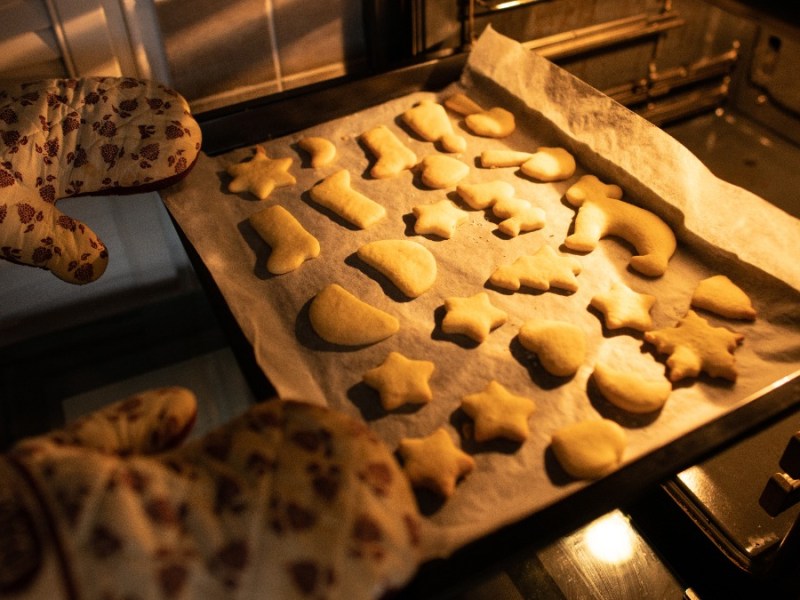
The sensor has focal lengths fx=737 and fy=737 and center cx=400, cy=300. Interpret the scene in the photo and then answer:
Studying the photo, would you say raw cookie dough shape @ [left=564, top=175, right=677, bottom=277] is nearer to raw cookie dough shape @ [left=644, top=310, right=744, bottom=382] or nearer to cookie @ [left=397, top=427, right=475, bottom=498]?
raw cookie dough shape @ [left=644, top=310, right=744, bottom=382]

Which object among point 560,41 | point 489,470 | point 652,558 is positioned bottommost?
point 652,558

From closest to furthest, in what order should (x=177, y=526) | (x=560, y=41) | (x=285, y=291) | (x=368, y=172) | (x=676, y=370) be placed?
(x=177, y=526)
(x=676, y=370)
(x=285, y=291)
(x=368, y=172)
(x=560, y=41)

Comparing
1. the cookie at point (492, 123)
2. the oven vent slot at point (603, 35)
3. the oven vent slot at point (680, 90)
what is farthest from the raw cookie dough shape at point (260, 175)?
the oven vent slot at point (680, 90)

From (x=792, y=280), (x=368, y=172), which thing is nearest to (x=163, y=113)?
(x=368, y=172)

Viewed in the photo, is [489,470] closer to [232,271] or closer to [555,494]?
[555,494]

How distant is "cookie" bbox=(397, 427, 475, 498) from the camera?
2.76 ft

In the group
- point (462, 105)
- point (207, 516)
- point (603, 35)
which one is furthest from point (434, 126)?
point (207, 516)

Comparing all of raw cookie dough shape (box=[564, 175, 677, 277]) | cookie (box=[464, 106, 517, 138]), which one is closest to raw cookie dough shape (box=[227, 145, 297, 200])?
cookie (box=[464, 106, 517, 138])

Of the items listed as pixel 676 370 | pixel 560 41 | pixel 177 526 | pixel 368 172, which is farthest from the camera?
pixel 560 41

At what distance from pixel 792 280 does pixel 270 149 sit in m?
0.91

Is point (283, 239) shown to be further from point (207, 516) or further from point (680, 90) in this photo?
point (680, 90)

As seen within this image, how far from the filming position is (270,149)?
4.56ft

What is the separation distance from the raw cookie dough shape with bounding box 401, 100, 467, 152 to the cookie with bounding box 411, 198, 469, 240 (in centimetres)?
17

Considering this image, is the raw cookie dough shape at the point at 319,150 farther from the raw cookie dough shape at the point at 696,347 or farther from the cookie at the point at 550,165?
the raw cookie dough shape at the point at 696,347
